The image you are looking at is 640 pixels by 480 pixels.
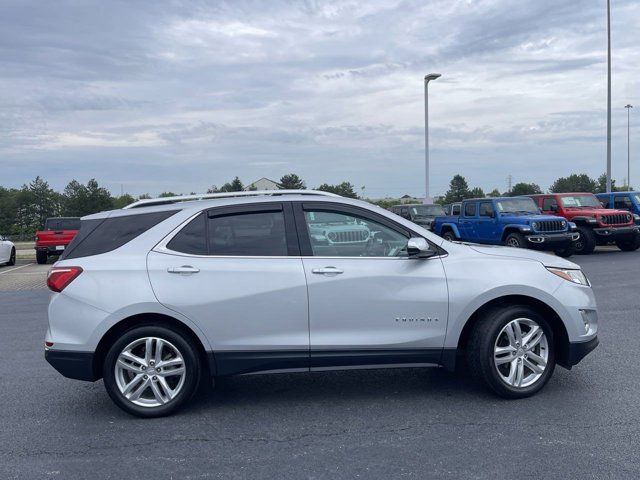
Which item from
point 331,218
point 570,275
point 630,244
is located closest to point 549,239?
point 630,244

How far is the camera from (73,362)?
481cm

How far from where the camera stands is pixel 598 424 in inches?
179

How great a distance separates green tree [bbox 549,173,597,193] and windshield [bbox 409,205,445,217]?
157 ft

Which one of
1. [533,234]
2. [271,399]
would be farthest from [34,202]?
[271,399]

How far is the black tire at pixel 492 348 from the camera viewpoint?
498 cm

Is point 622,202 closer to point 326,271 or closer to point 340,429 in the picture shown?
point 326,271

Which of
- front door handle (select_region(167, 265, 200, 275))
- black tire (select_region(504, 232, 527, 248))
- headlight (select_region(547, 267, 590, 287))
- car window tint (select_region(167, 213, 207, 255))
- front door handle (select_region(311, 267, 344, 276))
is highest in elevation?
car window tint (select_region(167, 213, 207, 255))

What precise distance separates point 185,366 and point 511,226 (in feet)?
47.6

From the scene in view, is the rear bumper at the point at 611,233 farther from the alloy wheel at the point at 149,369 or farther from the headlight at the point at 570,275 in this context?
the alloy wheel at the point at 149,369

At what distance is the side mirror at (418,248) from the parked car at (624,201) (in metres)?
18.2

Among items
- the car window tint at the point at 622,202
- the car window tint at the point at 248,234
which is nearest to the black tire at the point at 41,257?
the car window tint at the point at 248,234

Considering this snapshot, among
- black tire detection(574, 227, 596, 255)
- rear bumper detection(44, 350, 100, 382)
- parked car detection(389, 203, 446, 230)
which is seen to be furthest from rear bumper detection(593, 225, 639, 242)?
rear bumper detection(44, 350, 100, 382)

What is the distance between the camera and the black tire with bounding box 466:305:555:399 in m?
4.98

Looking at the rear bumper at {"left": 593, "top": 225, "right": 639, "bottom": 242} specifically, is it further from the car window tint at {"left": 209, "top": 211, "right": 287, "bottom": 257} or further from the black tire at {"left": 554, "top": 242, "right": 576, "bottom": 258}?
the car window tint at {"left": 209, "top": 211, "right": 287, "bottom": 257}
